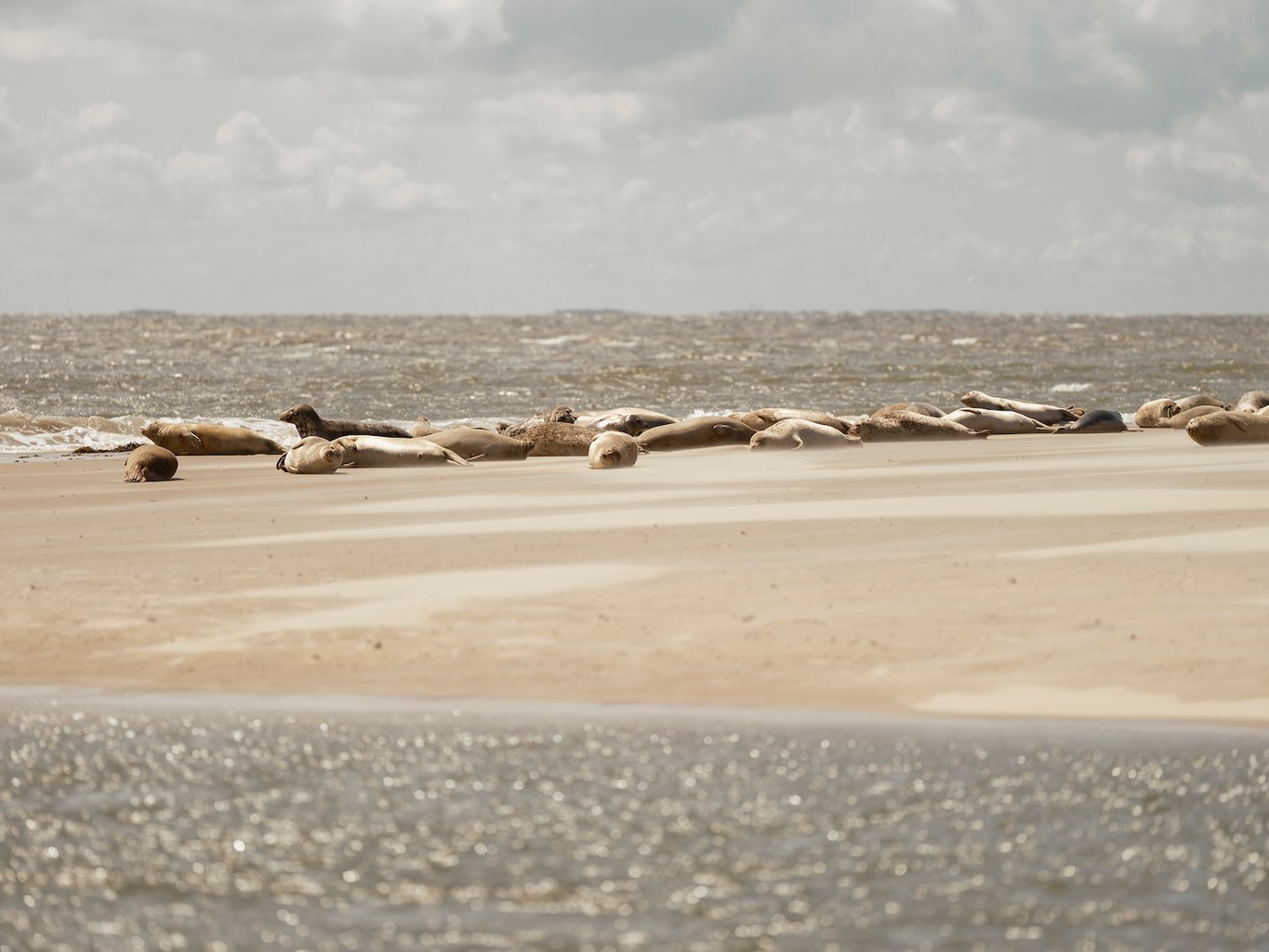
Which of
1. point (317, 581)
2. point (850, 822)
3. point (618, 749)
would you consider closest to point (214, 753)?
point (618, 749)

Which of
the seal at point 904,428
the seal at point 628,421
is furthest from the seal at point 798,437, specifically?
the seal at point 628,421

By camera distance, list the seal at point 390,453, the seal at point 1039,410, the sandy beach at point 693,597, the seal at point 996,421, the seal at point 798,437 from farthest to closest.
Result: 1. the seal at point 1039,410
2. the seal at point 996,421
3. the seal at point 798,437
4. the seal at point 390,453
5. the sandy beach at point 693,597

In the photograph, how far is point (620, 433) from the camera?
14719 millimetres

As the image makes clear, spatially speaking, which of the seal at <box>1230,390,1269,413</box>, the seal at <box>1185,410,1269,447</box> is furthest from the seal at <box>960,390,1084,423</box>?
the seal at <box>1185,410,1269,447</box>

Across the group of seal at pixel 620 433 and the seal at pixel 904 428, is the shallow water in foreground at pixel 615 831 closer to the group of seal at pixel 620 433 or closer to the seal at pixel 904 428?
the group of seal at pixel 620 433

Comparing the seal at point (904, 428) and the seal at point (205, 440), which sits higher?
the seal at point (904, 428)

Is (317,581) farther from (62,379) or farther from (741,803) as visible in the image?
(62,379)

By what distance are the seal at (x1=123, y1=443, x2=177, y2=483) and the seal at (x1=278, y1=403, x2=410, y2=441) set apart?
3.18m

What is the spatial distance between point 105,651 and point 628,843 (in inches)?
116

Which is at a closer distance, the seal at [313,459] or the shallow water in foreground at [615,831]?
the shallow water in foreground at [615,831]

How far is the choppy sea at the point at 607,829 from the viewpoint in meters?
2.84

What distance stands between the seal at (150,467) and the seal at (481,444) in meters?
2.86

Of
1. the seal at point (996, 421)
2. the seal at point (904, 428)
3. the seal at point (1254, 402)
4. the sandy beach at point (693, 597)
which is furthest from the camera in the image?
the seal at point (1254, 402)

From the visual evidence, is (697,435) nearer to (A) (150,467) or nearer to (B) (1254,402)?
(A) (150,467)
